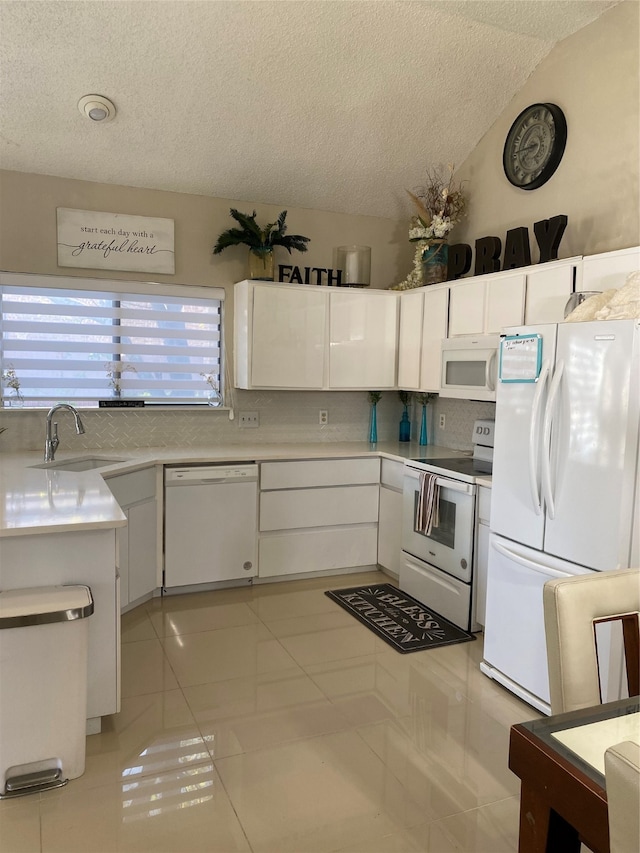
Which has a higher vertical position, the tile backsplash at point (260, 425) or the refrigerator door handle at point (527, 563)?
the tile backsplash at point (260, 425)

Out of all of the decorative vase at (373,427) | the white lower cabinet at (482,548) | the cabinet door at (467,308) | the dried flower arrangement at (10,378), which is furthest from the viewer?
the decorative vase at (373,427)

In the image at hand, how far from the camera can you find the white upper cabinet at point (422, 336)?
422 cm

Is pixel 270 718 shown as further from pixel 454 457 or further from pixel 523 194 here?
pixel 523 194

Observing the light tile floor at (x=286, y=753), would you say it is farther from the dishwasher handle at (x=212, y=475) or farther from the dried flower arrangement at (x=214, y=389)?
the dried flower arrangement at (x=214, y=389)

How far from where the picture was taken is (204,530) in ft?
13.2

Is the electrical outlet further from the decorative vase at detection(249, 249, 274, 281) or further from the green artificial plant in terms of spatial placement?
the green artificial plant

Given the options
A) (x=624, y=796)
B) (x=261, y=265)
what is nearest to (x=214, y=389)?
(x=261, y=265)

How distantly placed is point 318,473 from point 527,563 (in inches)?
68.9

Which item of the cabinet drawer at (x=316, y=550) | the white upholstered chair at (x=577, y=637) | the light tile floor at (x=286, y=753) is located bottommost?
the light tile floor at (x=286, y=753)

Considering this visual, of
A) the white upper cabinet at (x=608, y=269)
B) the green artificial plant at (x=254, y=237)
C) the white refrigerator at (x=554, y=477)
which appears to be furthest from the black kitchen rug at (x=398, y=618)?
the green artificial plant at (x=254, y=237)

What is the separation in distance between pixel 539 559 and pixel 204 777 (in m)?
1.61

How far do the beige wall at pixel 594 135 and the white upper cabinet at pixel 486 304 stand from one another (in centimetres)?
44

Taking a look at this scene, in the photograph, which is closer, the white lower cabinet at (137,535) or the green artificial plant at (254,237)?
the white lower cabinet at (137,535)

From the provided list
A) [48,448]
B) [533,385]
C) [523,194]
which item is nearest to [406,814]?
[533,385]
